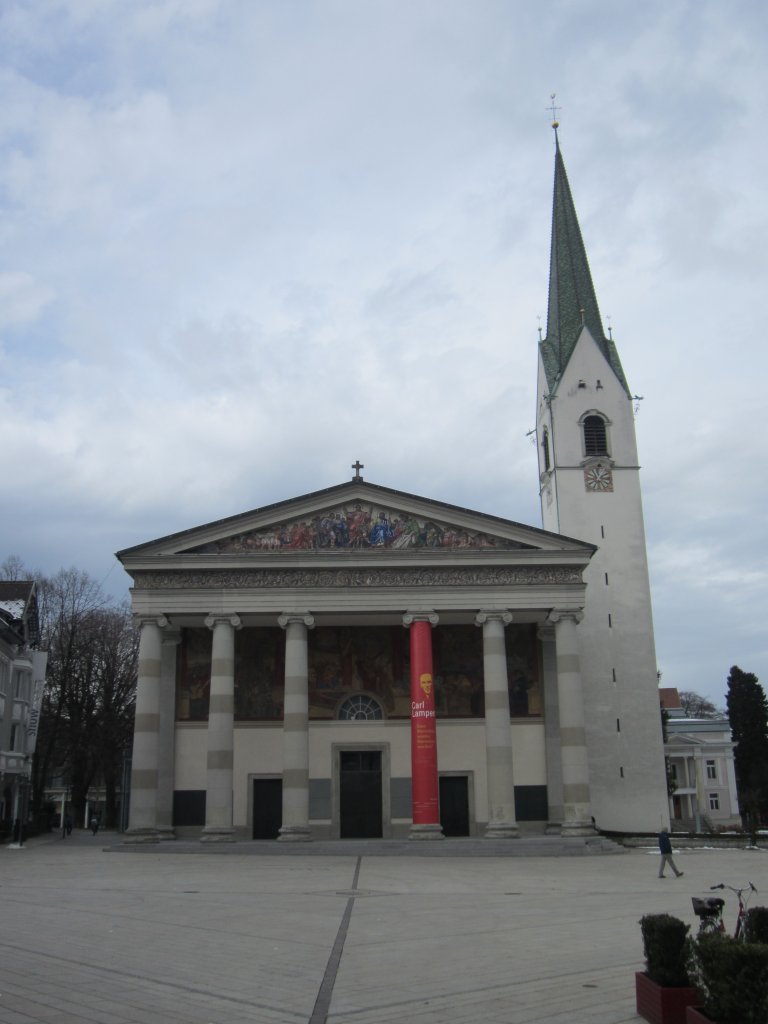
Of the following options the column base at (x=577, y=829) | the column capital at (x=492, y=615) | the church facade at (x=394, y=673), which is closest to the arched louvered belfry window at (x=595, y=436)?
the church facade at (x=394, y=673)

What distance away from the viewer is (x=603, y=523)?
151ft

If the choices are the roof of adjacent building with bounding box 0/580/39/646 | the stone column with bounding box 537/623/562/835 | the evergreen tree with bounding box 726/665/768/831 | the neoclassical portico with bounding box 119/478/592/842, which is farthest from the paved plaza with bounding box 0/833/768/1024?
the evergreen tree with bounding box 726/665/768/831

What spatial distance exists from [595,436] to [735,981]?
1662 inches

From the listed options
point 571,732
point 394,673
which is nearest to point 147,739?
point 394,673

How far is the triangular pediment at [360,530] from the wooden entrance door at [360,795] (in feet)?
30.0

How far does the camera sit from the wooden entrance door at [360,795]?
131ft

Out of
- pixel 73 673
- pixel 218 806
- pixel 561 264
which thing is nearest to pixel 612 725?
pixel 218 806

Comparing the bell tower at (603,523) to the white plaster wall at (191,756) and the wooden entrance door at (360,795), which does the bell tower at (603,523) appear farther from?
the white plaster wall at (191,756)

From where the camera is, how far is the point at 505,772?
36094mm

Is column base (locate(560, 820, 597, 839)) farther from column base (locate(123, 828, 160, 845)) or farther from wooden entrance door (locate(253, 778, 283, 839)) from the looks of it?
column base (locate(123, 828, 160, 845))

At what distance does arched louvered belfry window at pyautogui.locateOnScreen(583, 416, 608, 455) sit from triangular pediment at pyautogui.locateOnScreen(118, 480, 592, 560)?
10436 mm

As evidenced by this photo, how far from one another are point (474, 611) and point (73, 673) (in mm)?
28690

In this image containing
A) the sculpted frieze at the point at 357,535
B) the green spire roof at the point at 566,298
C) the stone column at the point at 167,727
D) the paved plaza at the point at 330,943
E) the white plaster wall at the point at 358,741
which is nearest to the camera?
the paved plaza at the point at 330,943

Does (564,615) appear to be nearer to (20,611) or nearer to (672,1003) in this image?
(20,611)
